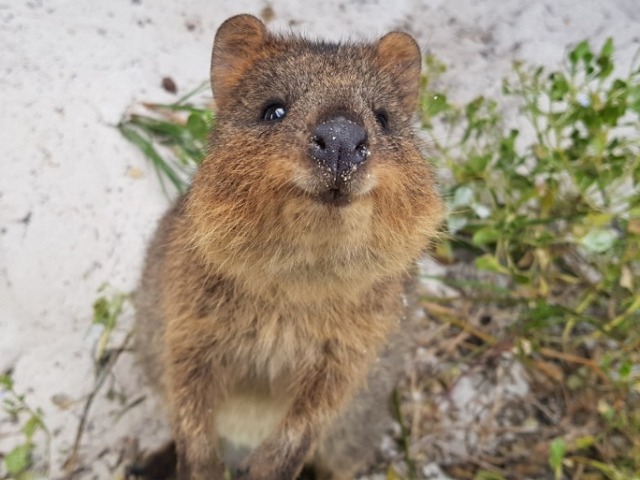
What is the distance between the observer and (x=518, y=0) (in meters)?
4.50

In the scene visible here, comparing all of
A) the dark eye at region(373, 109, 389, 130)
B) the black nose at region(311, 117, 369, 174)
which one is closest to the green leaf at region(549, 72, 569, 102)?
the dark eye at region(373, 109, 389, 130)

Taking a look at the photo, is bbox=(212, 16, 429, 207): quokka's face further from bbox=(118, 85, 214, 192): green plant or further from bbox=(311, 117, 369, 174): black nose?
bbox=(118, 85, 214, 192): green plant

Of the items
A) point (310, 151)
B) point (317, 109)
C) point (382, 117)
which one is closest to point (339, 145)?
point (310, 151)

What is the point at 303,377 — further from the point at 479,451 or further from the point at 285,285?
the point at 479,451

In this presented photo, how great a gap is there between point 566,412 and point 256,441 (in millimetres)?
1800

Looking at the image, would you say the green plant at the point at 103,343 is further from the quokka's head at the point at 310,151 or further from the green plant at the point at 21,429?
the quokka's head at the point at 310,151

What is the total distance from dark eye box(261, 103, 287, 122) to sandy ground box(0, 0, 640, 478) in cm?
188

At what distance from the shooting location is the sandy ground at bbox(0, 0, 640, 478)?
129 inches

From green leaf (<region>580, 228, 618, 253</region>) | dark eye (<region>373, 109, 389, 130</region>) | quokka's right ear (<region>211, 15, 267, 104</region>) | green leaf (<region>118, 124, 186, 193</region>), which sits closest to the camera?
dark eye (<region>373, 109, 389, 130</region>)

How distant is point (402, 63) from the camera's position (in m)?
2.54

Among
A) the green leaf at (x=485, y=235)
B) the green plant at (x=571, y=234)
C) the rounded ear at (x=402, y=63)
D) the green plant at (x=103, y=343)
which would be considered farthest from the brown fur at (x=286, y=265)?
the green plant at (x=571, y=234)

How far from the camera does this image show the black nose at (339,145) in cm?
159

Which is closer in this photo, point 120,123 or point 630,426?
point 630,426

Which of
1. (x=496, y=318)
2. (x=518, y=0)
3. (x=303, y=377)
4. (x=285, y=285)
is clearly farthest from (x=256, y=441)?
(x=518, y=0)
